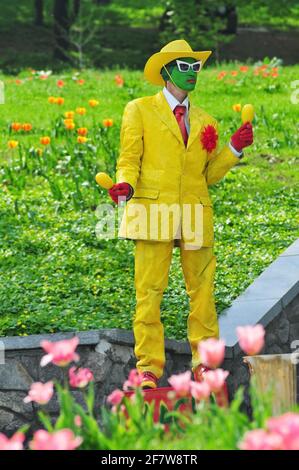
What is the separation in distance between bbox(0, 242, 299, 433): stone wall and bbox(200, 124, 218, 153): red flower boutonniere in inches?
47.8

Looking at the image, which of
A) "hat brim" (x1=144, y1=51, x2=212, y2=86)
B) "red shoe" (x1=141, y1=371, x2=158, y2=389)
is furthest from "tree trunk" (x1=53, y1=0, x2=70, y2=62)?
"red shoe" (x1=141, y1=371, x2=158, y2=389)

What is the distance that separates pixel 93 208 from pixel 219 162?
3.33 metres

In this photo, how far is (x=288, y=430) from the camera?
408 centimetres

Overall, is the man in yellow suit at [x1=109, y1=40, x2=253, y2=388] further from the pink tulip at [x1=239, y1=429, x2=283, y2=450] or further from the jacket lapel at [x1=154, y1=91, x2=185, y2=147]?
the pink tulip at [x1=239, y1=429, x2=283, y2=450]

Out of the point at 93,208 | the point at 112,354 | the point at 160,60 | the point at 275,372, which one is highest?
the point at 93,208

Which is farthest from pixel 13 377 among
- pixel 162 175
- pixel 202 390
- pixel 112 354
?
pixel 202 390

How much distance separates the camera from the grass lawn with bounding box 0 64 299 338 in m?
8.48

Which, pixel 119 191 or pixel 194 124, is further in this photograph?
pixel 194 124

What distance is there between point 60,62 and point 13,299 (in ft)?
→ 51.2

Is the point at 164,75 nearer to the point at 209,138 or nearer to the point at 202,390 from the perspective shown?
the point at 209,138

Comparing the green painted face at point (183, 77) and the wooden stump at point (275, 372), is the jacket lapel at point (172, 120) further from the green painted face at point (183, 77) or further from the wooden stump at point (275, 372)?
the wooden stump at point (275, 372)

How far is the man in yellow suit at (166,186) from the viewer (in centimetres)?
730

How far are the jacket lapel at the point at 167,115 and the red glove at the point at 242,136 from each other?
0.29 m
